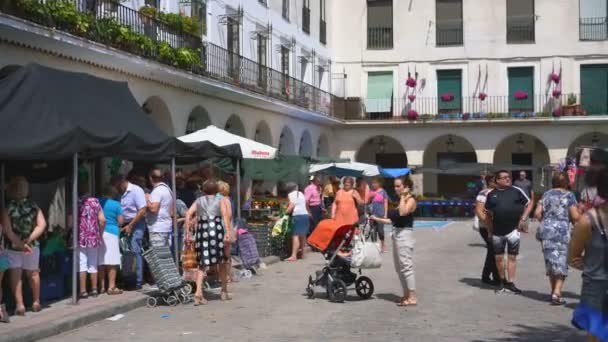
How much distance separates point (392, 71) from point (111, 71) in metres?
23.7

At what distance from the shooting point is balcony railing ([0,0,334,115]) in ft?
53.0

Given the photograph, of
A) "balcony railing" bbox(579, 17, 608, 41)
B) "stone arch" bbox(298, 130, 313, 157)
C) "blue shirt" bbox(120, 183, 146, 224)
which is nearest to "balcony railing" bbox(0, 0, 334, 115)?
"blue shirt" bbox(120, 183, 146, 224)

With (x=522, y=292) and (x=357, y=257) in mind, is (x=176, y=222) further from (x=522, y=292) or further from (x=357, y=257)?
(x=522, y=292)

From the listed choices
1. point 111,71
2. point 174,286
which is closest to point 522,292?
point 174,286

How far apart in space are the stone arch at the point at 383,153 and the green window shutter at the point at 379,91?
8.44 feet

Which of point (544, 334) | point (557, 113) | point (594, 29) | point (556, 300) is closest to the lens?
point (544, 334)

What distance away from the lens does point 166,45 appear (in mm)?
19438

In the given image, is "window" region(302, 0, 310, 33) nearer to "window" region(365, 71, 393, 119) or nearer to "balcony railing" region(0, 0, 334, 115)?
"balcony railing" region(0, 0, 334, 115)

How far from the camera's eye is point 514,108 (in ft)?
126

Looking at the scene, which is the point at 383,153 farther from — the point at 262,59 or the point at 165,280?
the point at 165,280

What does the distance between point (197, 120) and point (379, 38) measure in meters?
17.3

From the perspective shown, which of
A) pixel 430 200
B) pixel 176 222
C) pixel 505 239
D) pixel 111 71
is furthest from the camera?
pixel 430 200

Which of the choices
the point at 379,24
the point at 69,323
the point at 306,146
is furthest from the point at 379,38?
the point at 69,323

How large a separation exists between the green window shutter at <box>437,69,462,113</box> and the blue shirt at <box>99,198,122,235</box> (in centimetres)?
2858
